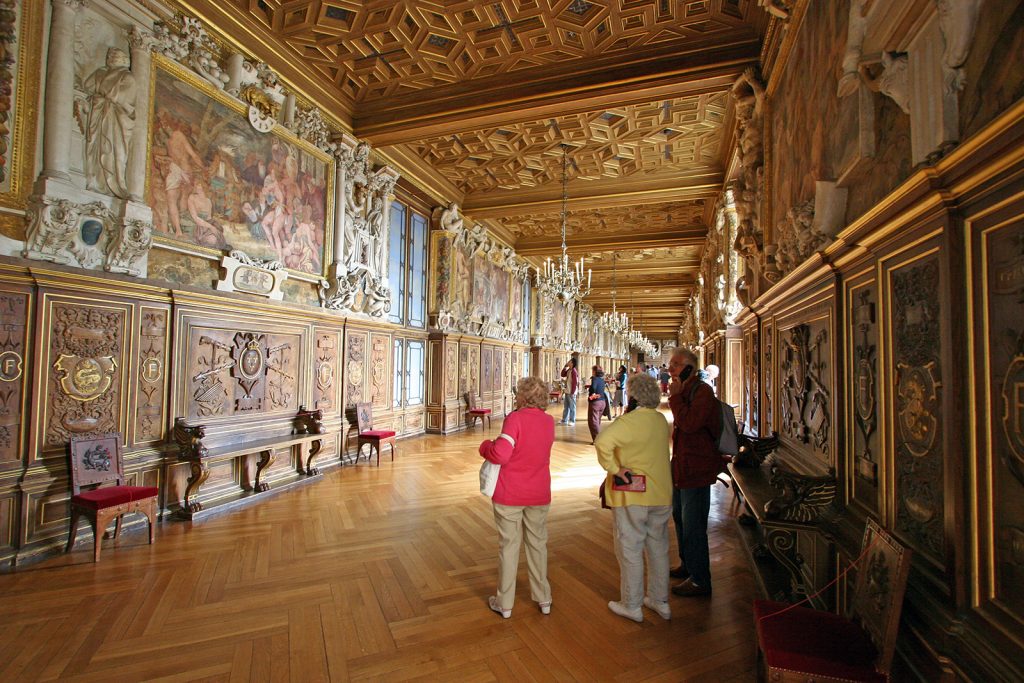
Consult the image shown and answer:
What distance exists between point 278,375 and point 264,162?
109 inches

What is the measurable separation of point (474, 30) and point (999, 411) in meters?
6.08

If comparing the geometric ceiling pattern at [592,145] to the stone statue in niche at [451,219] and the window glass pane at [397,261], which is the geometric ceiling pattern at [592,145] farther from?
the window glass pane at [397,261]

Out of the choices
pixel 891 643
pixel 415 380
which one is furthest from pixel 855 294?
pixel 415 380

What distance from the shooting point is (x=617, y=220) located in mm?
12289

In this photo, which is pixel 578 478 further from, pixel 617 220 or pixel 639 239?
pixel 639 239

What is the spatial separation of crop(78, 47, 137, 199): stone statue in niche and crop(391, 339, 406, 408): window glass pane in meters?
5.26

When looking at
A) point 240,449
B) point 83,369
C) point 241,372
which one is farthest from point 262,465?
point 83,369

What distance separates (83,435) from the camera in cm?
405

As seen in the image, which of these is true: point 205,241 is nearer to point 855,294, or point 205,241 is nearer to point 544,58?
point 544,58

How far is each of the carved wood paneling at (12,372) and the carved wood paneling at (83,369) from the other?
14cm

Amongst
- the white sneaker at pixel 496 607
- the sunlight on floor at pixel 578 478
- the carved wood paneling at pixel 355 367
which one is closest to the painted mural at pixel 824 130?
the white sneaker at pixel 496 607

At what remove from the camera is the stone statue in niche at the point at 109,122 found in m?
4.10

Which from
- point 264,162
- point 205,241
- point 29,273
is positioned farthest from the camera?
point 264,162

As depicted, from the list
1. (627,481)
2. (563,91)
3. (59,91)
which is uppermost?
(563,91)
